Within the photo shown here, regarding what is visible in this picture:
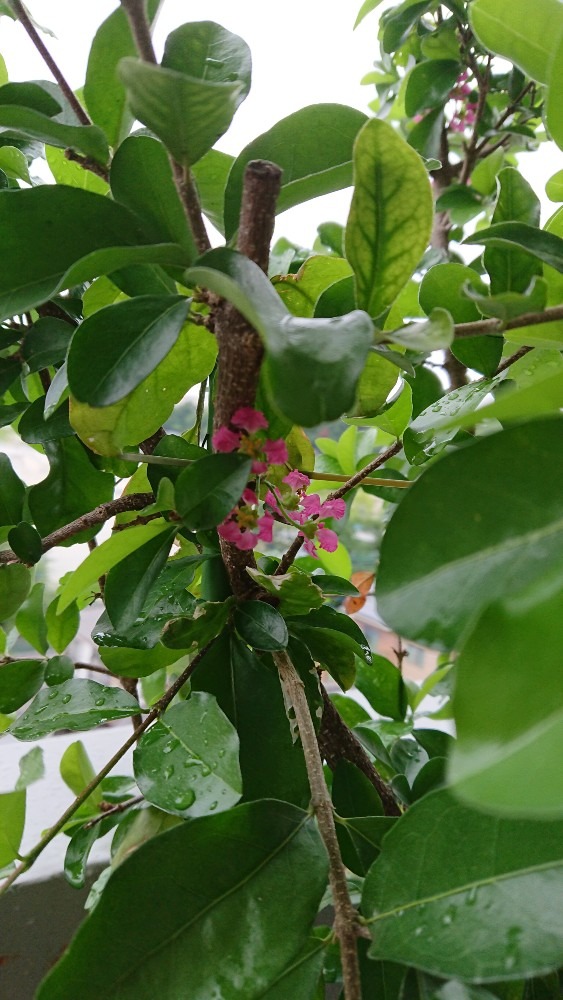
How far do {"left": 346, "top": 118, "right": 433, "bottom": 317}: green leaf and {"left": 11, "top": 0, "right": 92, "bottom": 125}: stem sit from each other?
6.1 inches

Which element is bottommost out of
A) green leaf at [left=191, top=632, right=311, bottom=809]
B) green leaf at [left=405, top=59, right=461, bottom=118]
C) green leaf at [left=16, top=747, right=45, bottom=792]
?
green leaf at [left=16, top=747, right=45, bottom=792]

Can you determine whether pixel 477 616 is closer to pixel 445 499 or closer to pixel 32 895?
pixel 445 499

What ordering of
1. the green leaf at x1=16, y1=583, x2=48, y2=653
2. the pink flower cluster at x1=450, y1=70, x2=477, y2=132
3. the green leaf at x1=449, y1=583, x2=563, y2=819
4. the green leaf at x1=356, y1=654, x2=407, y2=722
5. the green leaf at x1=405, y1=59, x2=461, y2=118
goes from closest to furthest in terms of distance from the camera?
the green leaf at x1=449, y1=583, x2=563, y2=819 < the green leaf at x1=16, y1=583, x2=48, y2=653 < the green leaf at x1=356, y1=654, x2=407, y2=722 < the green leaf at x1=405, y1=59, x2=461, y2=118 < the pink flower cluster at x1=450, y1=70, x2=477, y2=132

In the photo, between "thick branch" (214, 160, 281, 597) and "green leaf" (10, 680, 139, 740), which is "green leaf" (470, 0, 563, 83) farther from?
"green leaf" (10, 680, 139, 740)

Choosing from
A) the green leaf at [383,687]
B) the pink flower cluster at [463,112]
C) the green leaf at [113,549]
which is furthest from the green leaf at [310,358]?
the pink flower cluster at [463,112]

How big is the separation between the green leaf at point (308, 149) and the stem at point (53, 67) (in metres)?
0.08

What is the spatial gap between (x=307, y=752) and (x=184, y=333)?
0.23 meters

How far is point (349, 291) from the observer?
0.32 metres

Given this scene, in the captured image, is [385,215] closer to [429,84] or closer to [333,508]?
[333,508]

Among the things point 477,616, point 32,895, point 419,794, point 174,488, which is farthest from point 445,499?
point 32,895

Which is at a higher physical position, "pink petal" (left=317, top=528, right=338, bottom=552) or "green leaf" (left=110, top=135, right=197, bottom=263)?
"green leaf" (left=110, top=135, right=197, bottom=263)

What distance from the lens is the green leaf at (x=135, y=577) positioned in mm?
319

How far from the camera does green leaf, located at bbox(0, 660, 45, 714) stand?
45cm

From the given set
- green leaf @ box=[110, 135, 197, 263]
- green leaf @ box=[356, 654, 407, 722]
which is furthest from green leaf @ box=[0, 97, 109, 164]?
green leaf @ box=[356, 654, 407, 722]
